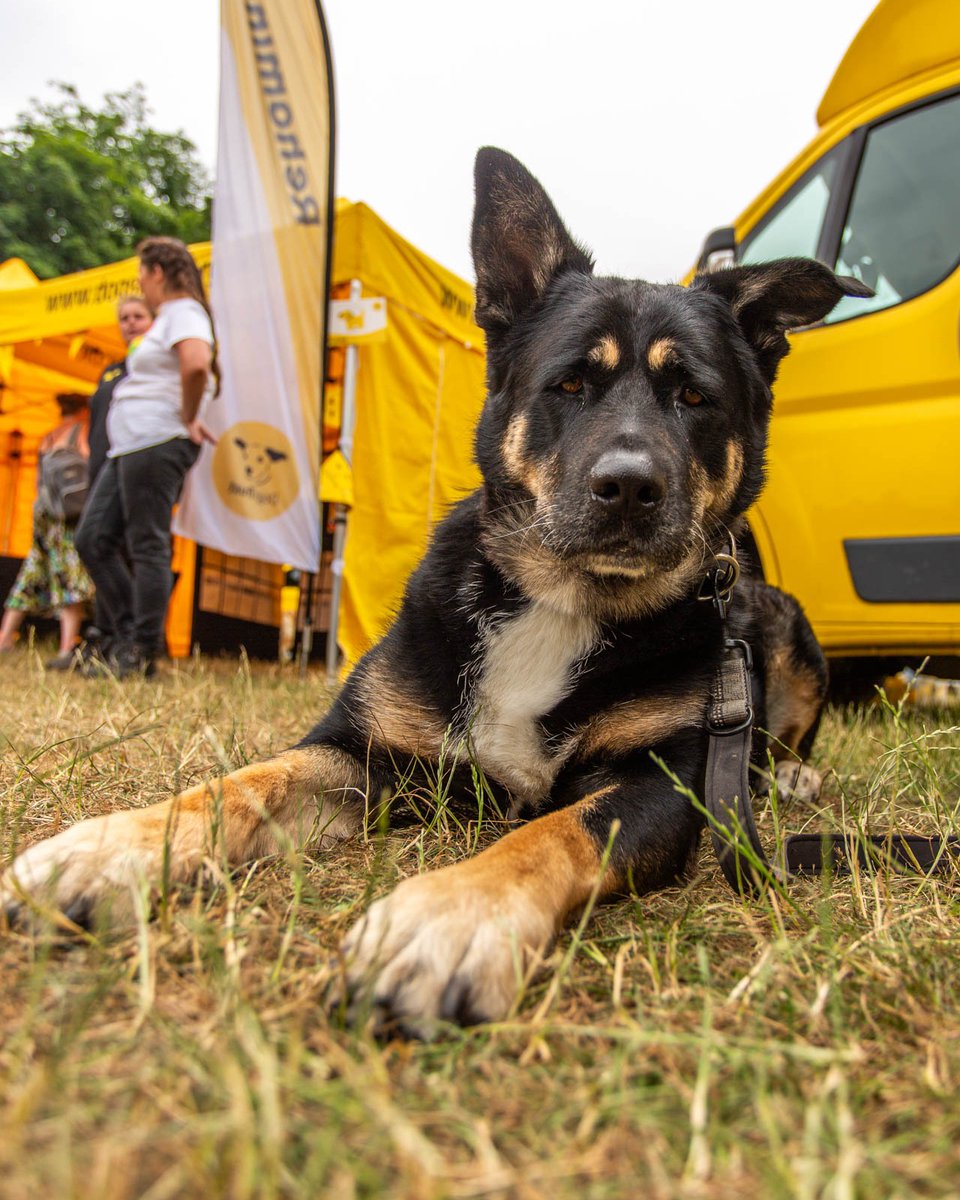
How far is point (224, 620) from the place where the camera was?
9.97 m

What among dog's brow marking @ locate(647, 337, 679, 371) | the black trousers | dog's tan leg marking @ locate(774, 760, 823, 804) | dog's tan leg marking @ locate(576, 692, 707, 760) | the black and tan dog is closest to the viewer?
the black and tan dog

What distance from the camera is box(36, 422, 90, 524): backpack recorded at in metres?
7.59

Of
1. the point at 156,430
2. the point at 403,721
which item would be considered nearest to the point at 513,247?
the point at 403,721

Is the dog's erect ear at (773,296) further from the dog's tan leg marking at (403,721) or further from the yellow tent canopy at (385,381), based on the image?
the yellow tent canopy at (385,381)

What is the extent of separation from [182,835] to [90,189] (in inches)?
1269

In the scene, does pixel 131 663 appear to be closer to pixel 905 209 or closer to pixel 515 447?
pixel 515 447

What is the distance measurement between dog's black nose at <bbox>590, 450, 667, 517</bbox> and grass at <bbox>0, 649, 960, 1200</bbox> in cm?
96

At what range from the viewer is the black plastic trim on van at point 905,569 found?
4.07 meters

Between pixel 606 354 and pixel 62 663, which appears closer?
pixel 606 354

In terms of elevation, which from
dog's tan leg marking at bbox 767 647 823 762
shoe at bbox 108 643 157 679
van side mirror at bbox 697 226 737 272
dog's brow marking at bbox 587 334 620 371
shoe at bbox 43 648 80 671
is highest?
van side mirror at bbox 697 226 737 272

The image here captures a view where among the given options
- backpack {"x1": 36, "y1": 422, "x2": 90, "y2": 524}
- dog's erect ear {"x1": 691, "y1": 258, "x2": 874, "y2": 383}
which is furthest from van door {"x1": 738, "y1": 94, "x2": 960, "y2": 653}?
backpack {"x1": 36, "y1": 422, "x2": 90, "y2": 524}

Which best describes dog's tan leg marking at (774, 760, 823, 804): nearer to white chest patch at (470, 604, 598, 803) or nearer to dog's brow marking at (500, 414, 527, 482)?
white chest patch at (470, 604, 598, 803)

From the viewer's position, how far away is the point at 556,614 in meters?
2.41

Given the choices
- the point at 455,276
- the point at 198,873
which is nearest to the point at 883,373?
the point at 198,873
